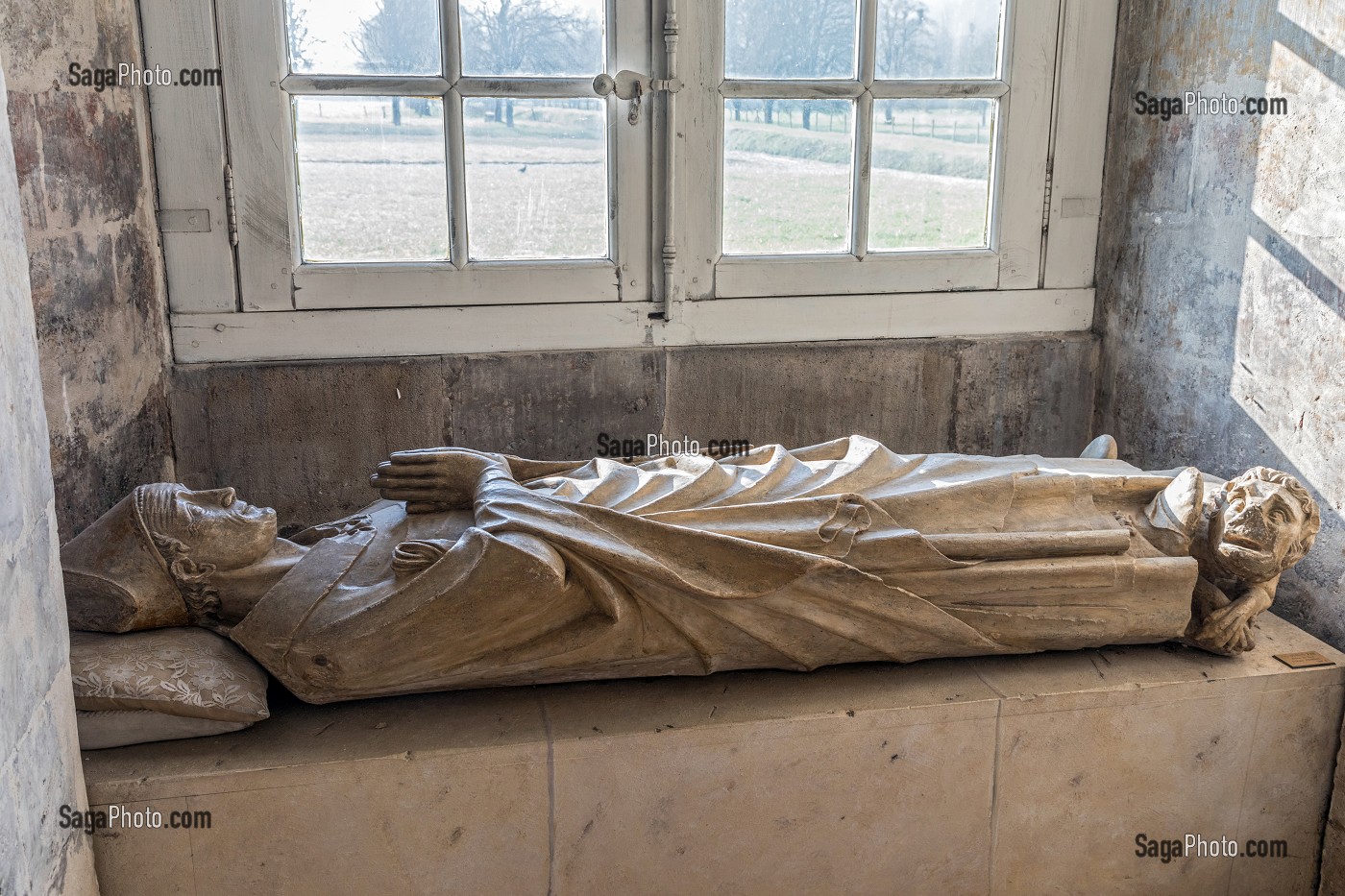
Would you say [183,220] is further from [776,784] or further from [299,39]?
[776,784]

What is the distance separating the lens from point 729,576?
7.53 ft

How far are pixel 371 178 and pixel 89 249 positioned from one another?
0.79 meters

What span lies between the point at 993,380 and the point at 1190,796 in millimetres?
1530

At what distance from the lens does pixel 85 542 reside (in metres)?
2.29

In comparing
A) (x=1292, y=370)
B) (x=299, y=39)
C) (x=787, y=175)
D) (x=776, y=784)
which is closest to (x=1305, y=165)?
(x=1292, y=370)

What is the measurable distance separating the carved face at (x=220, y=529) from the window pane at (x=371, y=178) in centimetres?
111

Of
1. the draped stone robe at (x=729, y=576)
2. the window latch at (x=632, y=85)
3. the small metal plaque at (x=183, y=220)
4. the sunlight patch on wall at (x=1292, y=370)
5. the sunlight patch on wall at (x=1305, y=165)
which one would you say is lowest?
the draped stone robe at (x=729, y=576)

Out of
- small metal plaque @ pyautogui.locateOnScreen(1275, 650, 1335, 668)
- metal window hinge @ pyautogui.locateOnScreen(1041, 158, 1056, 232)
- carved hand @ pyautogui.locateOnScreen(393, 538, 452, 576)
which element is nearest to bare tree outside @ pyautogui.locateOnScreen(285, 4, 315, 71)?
carved hand @ pyautogui.locateOnScreen(393, 538, 452, 576)

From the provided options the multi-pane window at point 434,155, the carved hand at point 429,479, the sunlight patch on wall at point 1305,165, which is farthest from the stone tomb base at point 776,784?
the multi-pane window at point 434,155

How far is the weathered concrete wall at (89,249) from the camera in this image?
2.48 m

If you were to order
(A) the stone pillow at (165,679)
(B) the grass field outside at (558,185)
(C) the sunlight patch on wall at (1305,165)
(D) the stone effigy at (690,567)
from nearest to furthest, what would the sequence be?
(A) the stone pillow at (165,679)
(D) the stone effigy at (690,567)
(C) the sunlight patch on wall at (1305,165)
(B) the grass field outside at (558,185)

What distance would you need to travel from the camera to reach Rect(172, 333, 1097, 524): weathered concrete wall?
326 cm

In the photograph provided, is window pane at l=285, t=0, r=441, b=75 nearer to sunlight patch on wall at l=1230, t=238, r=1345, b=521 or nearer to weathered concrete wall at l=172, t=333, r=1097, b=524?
weathered concrete wall at l=172, t=333, r=1097, b=524

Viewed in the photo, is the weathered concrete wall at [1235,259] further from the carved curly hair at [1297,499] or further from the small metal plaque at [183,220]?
the small metal plaque at [183,220]
